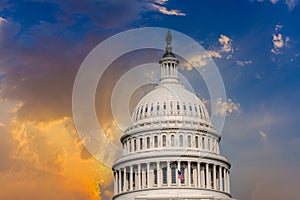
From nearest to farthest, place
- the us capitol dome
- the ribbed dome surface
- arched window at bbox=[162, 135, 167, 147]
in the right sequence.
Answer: the us capitol dome → arched window at bbox=[162, 135, 167, 147] → the ribbed dome surface

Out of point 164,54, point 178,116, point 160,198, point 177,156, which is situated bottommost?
point 160,198

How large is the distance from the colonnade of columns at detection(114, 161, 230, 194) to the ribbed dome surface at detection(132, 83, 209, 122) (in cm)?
1199

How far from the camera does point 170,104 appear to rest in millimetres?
163625

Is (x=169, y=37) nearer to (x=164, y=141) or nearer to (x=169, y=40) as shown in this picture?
(x=169, y=40)

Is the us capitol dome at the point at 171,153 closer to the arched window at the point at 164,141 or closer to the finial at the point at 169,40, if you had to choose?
the arched window at the point at 164,141

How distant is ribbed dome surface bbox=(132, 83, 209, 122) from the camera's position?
162875 mm

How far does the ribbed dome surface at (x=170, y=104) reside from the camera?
6412 inches

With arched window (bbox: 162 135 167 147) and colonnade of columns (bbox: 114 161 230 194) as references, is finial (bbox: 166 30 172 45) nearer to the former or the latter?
arched window (bbox: 162 135 167 147)

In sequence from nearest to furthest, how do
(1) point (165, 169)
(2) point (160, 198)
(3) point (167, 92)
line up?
Result: (2) point (160, 198) → (1) point (165, 169) → (3) point (167, 92)

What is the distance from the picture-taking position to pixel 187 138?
525 ft

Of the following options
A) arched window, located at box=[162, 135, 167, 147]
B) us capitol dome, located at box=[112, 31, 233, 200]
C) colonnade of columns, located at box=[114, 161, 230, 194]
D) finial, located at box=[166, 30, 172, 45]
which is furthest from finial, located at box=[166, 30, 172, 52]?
colonnade of columns, located at box=[114, 161, 230, 194]

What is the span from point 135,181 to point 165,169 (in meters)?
7.01

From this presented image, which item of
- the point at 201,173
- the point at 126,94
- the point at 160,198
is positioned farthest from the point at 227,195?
the point at 126,94

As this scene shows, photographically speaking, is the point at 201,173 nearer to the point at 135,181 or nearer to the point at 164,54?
the point at 135,181
